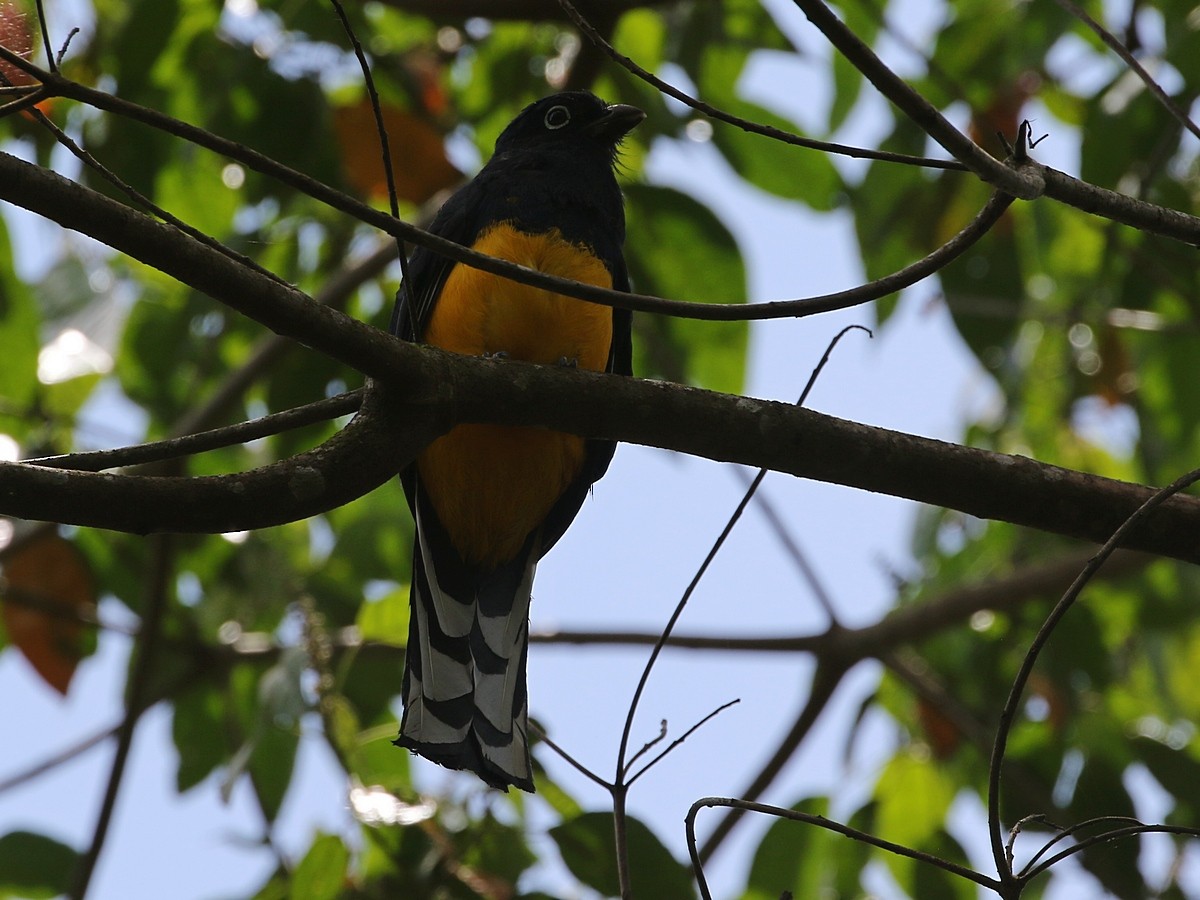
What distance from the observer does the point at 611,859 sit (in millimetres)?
3488

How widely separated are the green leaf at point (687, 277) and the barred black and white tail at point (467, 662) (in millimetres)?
1102

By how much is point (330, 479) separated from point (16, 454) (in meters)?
2.66

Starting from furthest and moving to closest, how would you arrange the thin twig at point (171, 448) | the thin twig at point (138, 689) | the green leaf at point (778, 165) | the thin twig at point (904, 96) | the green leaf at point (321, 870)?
the green leaf at point (778, 165) < the thin twig at point (138, 689) < the green leaf at point (321, 870) < the thin twig at point (171, 448) < the thin twig at point (904, 96)

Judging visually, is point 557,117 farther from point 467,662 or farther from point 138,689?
point 138,689

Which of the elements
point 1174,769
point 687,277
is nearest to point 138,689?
point 687,277

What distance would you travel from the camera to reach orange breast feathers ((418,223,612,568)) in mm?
3635

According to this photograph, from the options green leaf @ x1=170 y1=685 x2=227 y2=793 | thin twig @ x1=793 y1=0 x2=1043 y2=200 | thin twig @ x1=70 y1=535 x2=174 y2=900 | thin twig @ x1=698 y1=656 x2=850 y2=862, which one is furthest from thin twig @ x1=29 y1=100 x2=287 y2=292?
green leaf @ x1=170 y1=685 x2=227 y2=793

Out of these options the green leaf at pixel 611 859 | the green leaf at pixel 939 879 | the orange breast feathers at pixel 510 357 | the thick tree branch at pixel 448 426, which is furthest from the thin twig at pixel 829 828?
the green leaf at pixel 939 879

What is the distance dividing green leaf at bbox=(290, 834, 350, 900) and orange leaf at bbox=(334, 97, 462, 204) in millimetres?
2332

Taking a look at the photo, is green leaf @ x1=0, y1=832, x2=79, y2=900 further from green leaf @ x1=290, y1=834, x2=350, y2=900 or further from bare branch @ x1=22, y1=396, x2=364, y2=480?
bare branch @ x1=22, y1=396, x2=364, y2=480

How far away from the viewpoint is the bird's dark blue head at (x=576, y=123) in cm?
453

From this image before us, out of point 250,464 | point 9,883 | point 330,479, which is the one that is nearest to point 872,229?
point 250,464

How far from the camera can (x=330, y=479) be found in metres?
2.22

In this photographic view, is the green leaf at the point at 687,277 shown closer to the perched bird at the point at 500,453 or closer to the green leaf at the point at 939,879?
the perched bird at the point at 500,453
